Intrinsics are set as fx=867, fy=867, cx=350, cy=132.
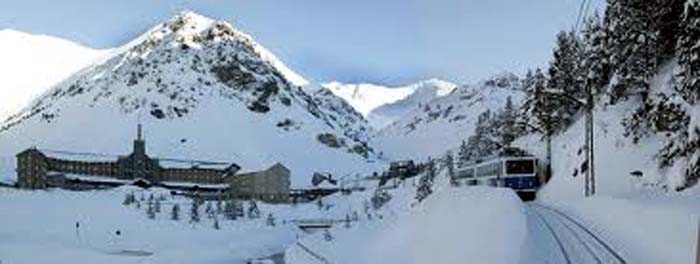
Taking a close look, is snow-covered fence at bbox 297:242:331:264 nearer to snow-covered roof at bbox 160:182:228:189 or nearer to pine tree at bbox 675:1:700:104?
pine tree at bbox 675:1:700:104

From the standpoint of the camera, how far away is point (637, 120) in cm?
4753

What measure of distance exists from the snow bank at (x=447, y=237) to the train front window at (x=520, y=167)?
21642 mm

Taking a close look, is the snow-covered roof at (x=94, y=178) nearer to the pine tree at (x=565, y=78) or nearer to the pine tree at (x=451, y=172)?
the pine tree at (x=451, y=172)

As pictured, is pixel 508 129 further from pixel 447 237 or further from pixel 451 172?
pixel 447 237

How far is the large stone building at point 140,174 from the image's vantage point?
12069cm

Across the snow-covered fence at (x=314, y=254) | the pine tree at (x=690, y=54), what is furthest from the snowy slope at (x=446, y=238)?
the pine tree at (x=690, y=54)

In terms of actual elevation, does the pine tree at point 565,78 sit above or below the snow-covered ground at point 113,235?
above

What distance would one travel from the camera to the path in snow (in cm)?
2016

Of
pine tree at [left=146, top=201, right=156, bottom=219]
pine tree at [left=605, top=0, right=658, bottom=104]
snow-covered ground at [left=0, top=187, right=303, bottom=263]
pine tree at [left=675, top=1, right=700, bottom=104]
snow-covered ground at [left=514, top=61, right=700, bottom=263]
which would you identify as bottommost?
snow-covered ground at [left=0, top=187, right=303, bottom=263]

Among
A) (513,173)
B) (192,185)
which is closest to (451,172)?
(513,173)

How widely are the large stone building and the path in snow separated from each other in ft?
264

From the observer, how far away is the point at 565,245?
76.2 ft

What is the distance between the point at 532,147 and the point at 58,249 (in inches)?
2131

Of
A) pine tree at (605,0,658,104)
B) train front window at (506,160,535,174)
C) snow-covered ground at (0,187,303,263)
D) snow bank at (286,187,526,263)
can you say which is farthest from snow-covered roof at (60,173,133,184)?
snow bank at (286,187,526,263)
